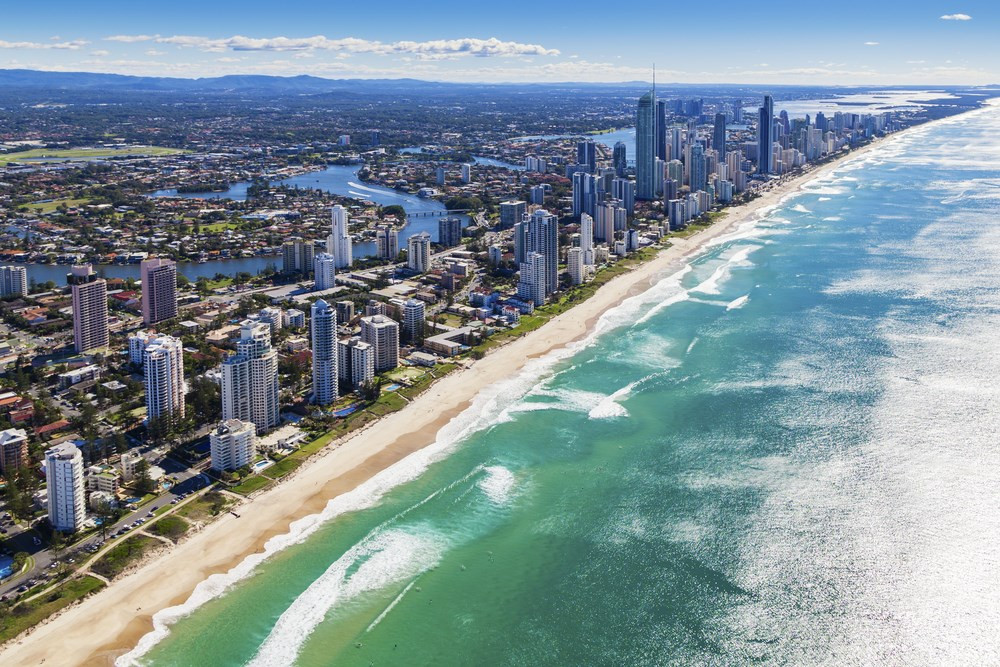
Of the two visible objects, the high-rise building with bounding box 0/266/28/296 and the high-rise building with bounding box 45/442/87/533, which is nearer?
the high-rise building with bounding box 45/442/87/533

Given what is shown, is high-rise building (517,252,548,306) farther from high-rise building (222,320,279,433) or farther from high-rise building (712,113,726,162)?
high-rise building (712,113,726,162)

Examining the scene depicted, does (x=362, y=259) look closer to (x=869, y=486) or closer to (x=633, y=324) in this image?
(x=633, y=324)

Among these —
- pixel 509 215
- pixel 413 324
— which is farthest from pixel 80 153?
pixel 413 324

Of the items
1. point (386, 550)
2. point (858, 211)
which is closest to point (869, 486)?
point (386, 550)

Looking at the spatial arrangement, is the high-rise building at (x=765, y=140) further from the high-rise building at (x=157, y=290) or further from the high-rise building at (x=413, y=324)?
the high-rise building at (x=157, y=290)

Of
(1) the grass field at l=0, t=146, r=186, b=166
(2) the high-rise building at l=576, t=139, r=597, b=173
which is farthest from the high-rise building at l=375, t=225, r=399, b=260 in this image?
(1) the grass field at l=0, t=146, r=186, b=166

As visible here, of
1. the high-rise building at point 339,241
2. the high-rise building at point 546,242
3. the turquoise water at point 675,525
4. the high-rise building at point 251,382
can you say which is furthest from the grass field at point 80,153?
the turquoise water at point 675,525
